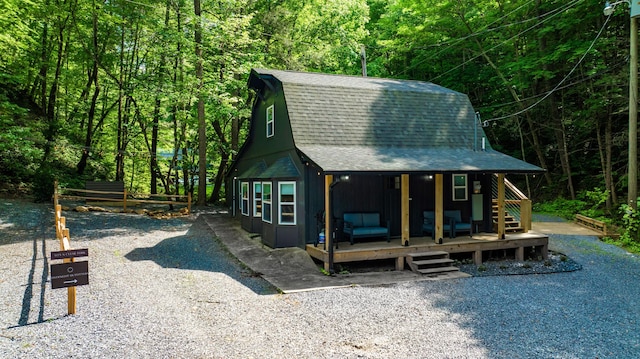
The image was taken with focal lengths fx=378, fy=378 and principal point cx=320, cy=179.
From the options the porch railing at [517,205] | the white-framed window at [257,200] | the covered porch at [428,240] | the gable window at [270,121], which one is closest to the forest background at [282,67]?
the porch railing at [517,205]

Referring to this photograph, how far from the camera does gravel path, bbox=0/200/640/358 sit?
5250mm

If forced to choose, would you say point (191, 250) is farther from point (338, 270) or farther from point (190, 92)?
point (190, 92)

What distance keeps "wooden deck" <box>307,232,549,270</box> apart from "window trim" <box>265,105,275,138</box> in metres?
5.21

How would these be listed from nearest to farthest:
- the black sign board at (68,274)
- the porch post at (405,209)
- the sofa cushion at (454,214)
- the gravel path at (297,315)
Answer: the gravel path at (297,315)
the black sign board at (68,274)
the porch post at (405,209)
the sofa cushion at (454,214)

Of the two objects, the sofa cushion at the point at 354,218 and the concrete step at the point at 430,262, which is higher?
the sofa cushion at the point at 354,218

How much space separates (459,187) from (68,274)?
11.0 metres

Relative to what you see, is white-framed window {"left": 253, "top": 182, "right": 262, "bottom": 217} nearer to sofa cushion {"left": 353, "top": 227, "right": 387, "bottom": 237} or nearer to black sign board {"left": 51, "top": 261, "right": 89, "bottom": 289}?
sofa cushion {"left": 353, "top": 227, "right": 387, "bottom": 237}

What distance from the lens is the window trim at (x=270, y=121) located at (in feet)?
45.9

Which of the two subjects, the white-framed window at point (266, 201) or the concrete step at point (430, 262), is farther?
the white-framed window at point (266, 201)

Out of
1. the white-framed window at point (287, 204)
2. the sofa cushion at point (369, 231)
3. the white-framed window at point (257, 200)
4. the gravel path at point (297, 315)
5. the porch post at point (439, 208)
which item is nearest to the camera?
the gravel path at point (297, 315)

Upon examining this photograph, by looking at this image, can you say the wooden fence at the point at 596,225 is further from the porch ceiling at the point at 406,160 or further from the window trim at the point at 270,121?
the window trim at the point at 270,121

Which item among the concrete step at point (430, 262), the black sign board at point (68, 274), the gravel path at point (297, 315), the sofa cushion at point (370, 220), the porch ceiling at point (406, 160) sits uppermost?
the porch ceiling at point (406, 160)

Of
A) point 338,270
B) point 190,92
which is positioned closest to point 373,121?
point 338,270

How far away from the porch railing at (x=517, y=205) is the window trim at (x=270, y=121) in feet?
27.1
